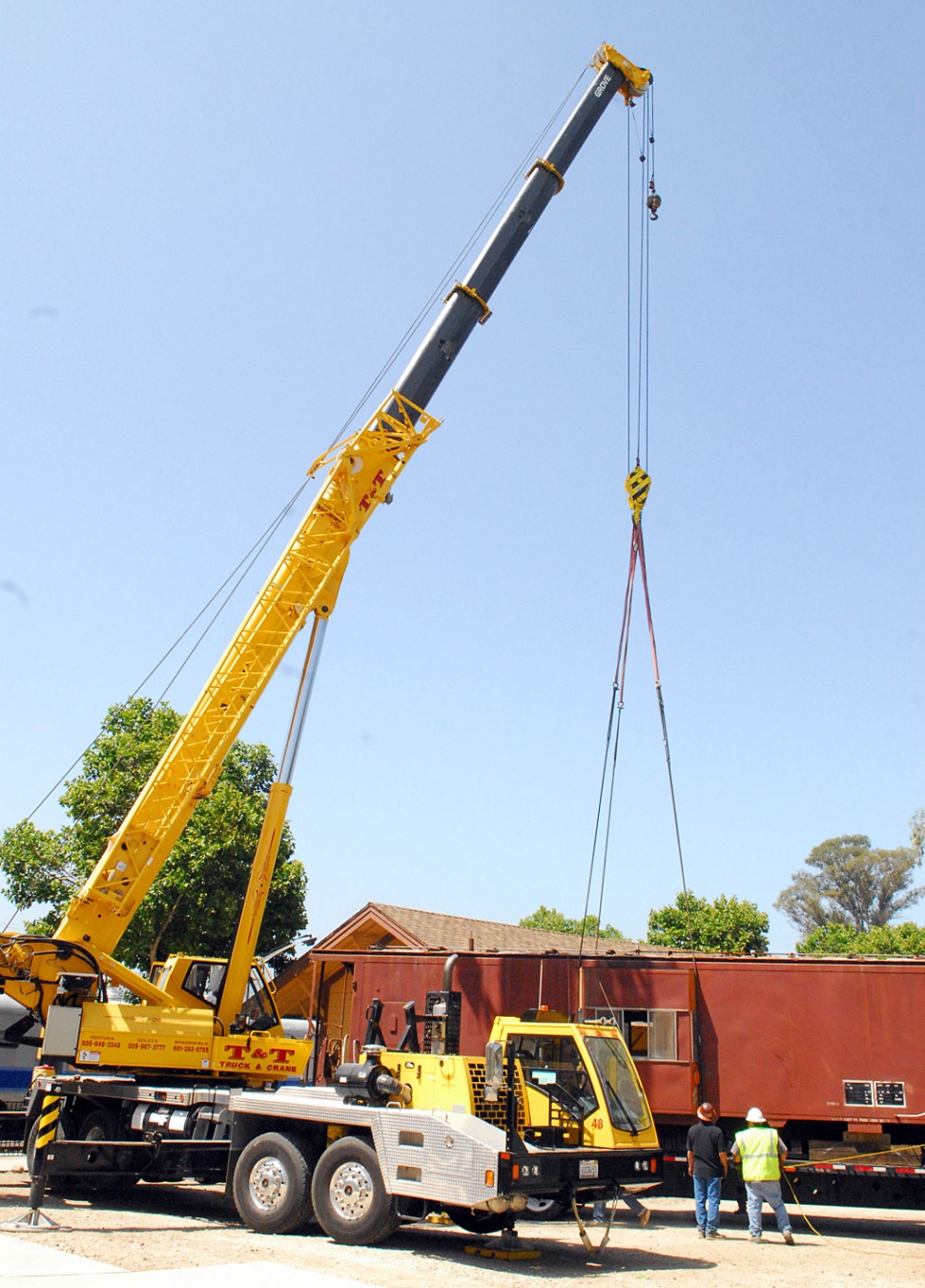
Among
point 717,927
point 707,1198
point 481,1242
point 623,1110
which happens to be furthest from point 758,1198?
point 717,927

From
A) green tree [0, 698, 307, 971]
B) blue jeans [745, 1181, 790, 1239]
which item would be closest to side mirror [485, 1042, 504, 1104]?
blue jeans [745, 1181, 790, 1239]

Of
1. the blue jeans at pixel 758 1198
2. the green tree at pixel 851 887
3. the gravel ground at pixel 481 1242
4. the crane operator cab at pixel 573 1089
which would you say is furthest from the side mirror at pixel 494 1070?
the green tree at pixel 851 887

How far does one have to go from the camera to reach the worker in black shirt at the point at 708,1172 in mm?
11922

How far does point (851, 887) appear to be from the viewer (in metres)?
71.1

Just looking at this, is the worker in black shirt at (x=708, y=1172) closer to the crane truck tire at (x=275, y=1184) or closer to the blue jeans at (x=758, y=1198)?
the blue jeans at (x=758, y=1198)

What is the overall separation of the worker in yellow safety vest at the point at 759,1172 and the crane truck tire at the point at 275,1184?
199 inches

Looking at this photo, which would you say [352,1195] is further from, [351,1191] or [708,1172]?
[708,1172]

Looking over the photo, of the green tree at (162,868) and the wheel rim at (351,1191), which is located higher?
the green tree at (162,868)

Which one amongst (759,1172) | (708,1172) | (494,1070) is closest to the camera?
(494,1070)

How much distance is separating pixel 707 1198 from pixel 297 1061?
5.40 meters

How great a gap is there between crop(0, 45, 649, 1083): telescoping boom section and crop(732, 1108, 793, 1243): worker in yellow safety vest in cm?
573

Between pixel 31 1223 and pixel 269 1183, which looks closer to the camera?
pixel 31 1223

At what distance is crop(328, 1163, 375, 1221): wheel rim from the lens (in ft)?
31.9

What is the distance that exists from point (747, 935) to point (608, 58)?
37.4 metres
